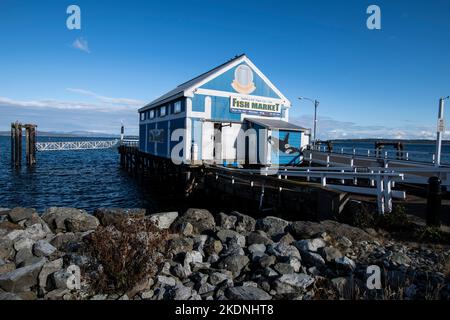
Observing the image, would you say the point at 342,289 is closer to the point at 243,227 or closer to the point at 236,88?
the point at 243,227

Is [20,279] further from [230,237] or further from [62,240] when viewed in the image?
[230,237]

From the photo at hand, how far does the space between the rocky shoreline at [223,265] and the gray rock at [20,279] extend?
0.05 feet

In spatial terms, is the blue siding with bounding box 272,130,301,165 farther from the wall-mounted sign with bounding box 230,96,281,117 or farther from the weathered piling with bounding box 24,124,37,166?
the weathered piling with bounding box 24,124,37,166

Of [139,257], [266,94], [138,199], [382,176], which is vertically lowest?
[138,199]

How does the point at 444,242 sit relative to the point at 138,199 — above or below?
above

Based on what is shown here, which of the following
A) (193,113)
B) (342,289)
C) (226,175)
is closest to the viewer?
(342,289)

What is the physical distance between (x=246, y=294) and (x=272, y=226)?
148 inches

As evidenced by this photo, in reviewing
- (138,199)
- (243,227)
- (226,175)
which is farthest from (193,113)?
(243,227)

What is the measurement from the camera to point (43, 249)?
647 centimetres

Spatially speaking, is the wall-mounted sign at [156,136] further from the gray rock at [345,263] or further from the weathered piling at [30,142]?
the gray rock at [345,263]

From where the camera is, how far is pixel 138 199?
66.2 ft

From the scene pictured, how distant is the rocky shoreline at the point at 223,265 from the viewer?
15.9 ft

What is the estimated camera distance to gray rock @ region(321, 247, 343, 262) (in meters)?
6.01

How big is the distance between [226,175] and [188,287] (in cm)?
1126
